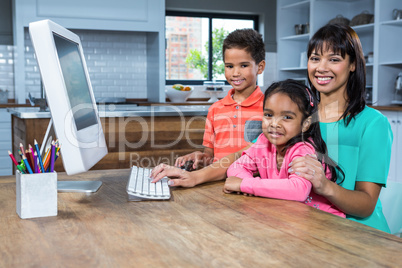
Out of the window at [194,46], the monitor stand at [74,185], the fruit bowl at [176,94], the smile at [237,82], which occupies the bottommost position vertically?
the monitor stand at [74,185]

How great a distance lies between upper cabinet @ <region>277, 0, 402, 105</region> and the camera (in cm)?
425

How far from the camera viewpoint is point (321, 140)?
52.7 inches

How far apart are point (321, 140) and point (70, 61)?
0.80m

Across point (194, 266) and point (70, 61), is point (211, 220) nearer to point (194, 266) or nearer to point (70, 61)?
point (194, 266)

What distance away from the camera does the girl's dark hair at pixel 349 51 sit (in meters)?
1.33

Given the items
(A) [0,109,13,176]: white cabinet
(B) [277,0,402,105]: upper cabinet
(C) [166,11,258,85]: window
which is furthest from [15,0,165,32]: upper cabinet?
(B) [277,0,402,105]: upper cabinet

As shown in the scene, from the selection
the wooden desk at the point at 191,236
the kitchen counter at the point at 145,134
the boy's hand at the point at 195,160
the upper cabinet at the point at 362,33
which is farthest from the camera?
the upper cabinet at the point at 362,33

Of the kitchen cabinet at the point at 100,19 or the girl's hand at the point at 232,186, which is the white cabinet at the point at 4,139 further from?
the girl's hand at the point at 232,186

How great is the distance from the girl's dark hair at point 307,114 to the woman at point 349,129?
0.18 ft

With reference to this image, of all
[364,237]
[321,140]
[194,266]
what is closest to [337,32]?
[321,140]

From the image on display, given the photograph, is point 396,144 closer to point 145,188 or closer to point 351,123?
point 351,123

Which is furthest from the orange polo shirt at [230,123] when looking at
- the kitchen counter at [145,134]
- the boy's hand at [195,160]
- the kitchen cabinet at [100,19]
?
the kitchen cabinet at [100,19]

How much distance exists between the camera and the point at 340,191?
1191 mm

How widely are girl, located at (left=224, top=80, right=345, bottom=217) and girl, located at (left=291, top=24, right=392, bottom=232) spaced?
0.06m
